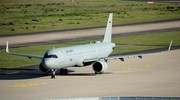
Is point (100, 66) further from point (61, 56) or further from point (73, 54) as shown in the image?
point (61, 56)

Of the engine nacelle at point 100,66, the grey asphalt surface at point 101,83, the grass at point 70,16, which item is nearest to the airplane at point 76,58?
the engine nacelle at point 100,66

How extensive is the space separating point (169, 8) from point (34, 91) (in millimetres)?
125186

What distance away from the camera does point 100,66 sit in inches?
2901

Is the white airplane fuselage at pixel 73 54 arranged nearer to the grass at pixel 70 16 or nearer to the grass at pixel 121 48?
the grass at pixel 121 48

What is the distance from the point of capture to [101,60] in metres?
74.4

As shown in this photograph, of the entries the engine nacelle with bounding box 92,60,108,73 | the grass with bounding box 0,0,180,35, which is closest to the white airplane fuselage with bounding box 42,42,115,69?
the engine nacelle with bounding box 92,60,108,73

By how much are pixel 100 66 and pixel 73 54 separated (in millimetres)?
3728

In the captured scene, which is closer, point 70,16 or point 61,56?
point 61,56

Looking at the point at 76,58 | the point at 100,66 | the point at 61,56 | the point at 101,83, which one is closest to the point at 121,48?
the point at 100,66

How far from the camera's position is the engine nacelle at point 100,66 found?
73331 mm

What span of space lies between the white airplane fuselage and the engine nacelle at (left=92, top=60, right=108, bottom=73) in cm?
179

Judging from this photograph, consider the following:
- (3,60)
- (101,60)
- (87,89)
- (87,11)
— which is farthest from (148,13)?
(87,89)

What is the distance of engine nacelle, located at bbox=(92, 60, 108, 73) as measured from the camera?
7333 cm

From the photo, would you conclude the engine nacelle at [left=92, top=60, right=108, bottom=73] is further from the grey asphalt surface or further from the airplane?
the grey asphalt surface
